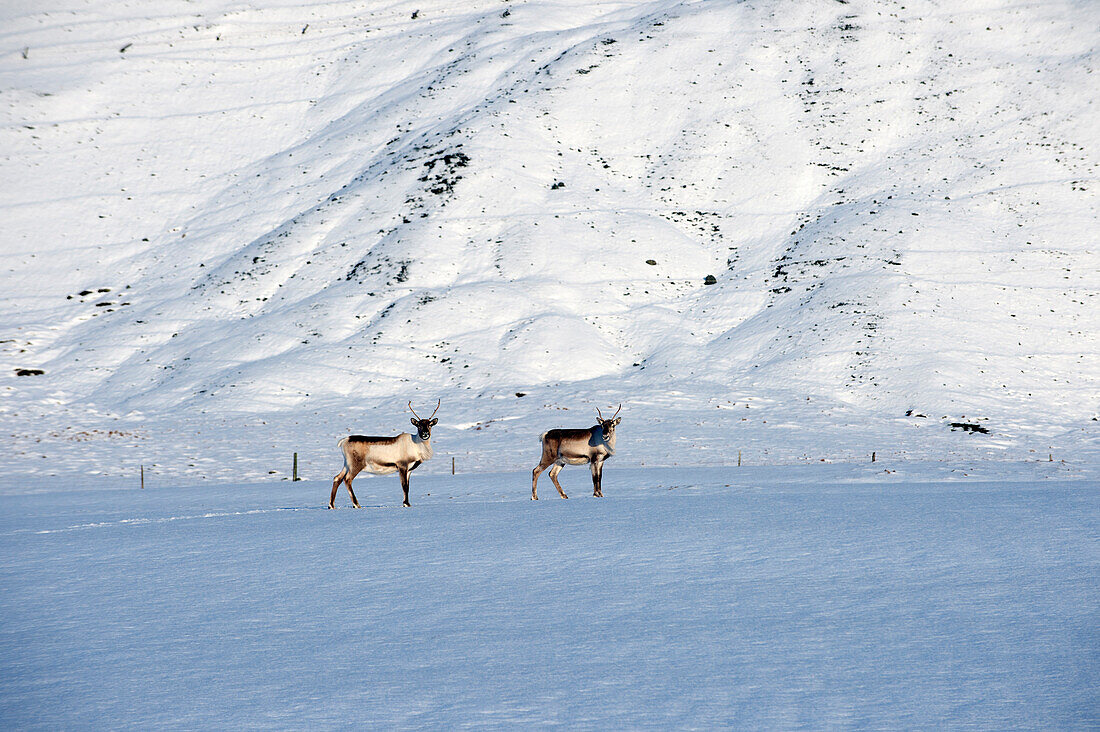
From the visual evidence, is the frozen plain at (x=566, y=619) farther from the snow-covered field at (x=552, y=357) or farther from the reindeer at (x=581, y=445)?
the reindeer at (x=581, y=445)

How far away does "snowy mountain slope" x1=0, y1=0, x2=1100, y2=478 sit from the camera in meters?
44.6

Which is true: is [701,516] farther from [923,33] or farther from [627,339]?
[923,33]

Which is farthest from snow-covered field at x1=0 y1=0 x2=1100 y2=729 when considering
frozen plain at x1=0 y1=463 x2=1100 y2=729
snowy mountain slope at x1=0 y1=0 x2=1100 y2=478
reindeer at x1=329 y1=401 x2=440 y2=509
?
reindeer at x1=329 y1=401 x2=440 y2=509

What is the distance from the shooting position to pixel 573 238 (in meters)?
63.7

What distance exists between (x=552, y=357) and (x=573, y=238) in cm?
1418

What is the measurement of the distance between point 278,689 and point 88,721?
1376 millimetres

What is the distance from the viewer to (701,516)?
58.4ft

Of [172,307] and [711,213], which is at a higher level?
[711,213]

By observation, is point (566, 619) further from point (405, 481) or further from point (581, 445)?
point (581, 445)

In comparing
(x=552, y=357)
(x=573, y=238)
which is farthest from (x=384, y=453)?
(x=573, y=238)

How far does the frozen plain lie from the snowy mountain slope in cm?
1744

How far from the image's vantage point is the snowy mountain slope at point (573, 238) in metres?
44.6

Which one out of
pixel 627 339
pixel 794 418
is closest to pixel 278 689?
pixel 794 418

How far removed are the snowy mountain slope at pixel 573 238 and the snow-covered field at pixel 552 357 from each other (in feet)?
1.19
